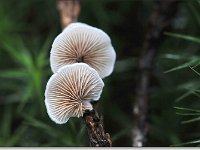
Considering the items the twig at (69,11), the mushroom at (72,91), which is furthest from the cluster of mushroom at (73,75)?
the twig at (69,11)

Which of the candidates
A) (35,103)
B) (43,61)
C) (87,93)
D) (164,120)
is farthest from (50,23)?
(87,93)

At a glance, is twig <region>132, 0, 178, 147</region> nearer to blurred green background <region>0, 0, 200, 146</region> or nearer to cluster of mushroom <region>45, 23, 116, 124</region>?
blurred green background <region>0, 0, 200, 146</region>

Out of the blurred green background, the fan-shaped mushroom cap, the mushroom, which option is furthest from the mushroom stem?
the blurred green background

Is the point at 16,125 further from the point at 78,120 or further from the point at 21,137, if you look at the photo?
the point at 78,120

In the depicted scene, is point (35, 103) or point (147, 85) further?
point (35, 103)

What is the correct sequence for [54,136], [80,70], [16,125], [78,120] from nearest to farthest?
1. [80,70]
2. [54,136]
3. [78,120]
4. [16,125]

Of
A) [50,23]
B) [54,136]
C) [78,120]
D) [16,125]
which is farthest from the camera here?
[50,23]
